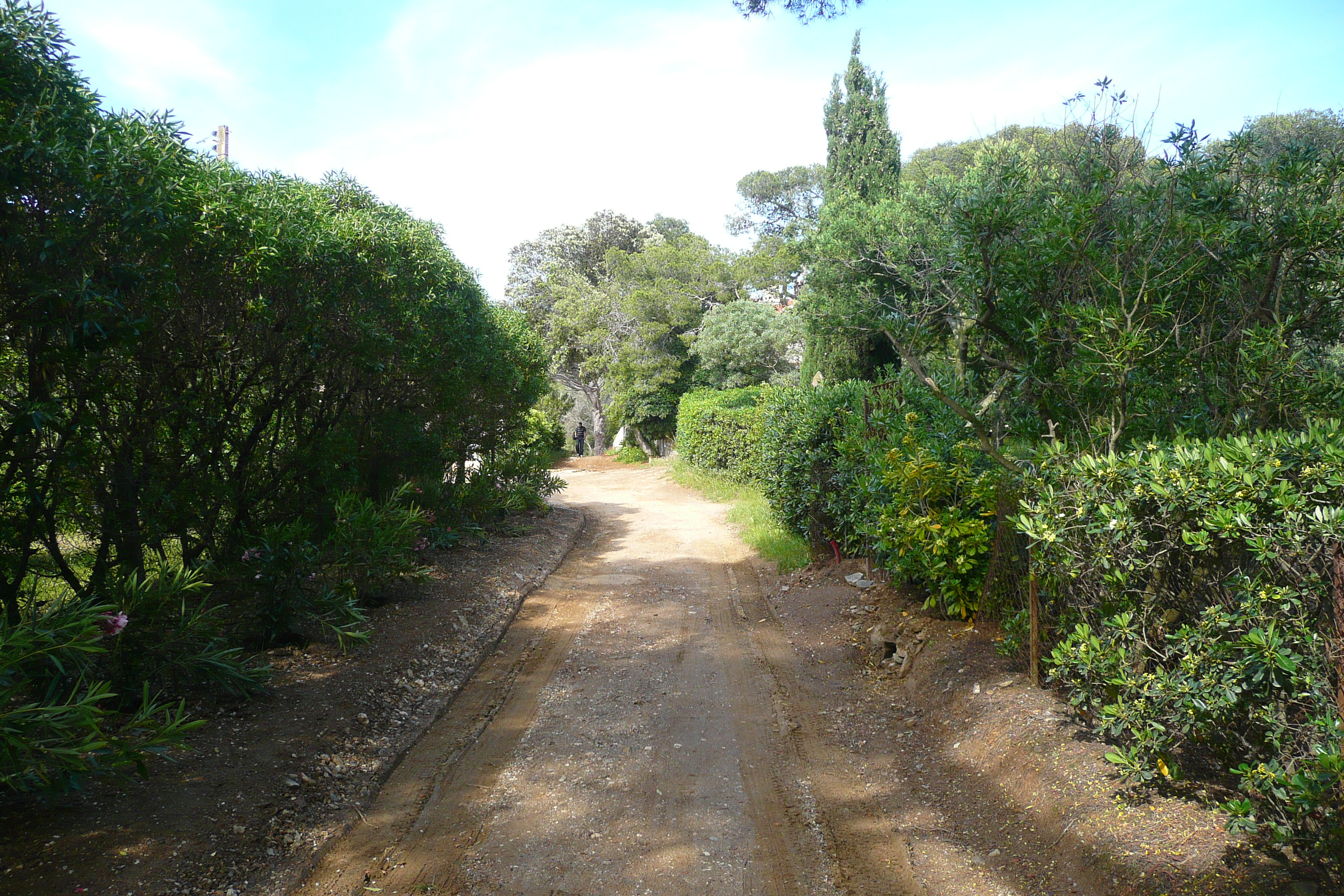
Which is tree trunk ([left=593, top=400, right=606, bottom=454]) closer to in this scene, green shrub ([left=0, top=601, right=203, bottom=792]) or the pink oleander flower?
the pink oleander flower

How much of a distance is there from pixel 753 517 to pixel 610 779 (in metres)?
8.38

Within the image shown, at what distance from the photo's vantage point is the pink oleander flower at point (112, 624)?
368 centimetres

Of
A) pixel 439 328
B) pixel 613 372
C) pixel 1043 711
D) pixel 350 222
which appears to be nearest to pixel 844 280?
pixel 439 328

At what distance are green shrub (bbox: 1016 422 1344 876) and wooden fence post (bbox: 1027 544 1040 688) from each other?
62 centimetres

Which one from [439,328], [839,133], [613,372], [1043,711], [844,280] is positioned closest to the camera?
[1043,711]

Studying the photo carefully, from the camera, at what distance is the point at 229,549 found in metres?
5.91

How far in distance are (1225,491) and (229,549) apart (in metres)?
6.26

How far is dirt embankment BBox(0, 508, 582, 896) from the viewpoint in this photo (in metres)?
3.10

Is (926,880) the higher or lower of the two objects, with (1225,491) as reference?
lower

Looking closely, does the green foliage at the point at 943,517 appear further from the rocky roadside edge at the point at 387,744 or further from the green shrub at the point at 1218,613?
the rocky roadside edge at the point at 387,744

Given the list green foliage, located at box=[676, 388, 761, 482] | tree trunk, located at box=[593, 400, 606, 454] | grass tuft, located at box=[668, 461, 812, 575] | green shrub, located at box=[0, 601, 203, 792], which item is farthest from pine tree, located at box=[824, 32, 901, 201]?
tree trunk, located at box=[593, 400, 606, 454]

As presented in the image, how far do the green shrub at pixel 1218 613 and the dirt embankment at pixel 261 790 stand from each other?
368cm

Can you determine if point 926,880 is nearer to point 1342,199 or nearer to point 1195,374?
point 1195,374

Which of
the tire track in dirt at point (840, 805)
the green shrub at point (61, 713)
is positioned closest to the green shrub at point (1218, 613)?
the tire track in dirt at point (840, 805)
